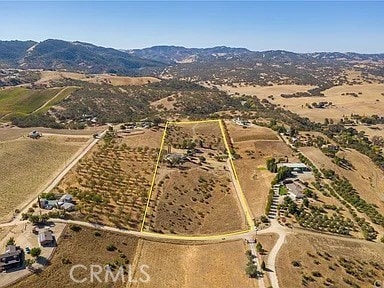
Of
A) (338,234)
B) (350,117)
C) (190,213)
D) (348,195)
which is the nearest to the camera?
(338,234)

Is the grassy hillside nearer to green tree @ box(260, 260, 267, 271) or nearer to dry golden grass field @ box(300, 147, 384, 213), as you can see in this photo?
dry golden grass field @ box(300, 147, 384, 213)

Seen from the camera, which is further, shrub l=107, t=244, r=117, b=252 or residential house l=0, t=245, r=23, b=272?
shrub l=107, t=244, r=117, b=252

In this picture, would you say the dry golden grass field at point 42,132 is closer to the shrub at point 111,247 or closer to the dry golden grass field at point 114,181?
the dry golden grass field at point 114,181

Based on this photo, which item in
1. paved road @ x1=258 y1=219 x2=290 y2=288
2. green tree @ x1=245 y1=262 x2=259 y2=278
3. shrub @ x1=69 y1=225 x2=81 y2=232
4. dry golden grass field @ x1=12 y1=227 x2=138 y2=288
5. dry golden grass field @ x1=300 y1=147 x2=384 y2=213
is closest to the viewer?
dry golden grass field @ x1=12 y1=227 x2=138 y2=288

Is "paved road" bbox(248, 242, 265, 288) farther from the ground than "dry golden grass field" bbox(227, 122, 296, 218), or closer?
closer

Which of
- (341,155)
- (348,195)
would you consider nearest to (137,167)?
(348,195)

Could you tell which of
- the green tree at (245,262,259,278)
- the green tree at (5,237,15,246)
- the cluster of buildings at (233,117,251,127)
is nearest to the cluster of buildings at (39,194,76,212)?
the green tree at (5,237,15,246)

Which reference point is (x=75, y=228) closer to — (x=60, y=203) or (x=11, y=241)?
(x=60, y=203)

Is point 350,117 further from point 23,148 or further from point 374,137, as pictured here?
point 23,148
